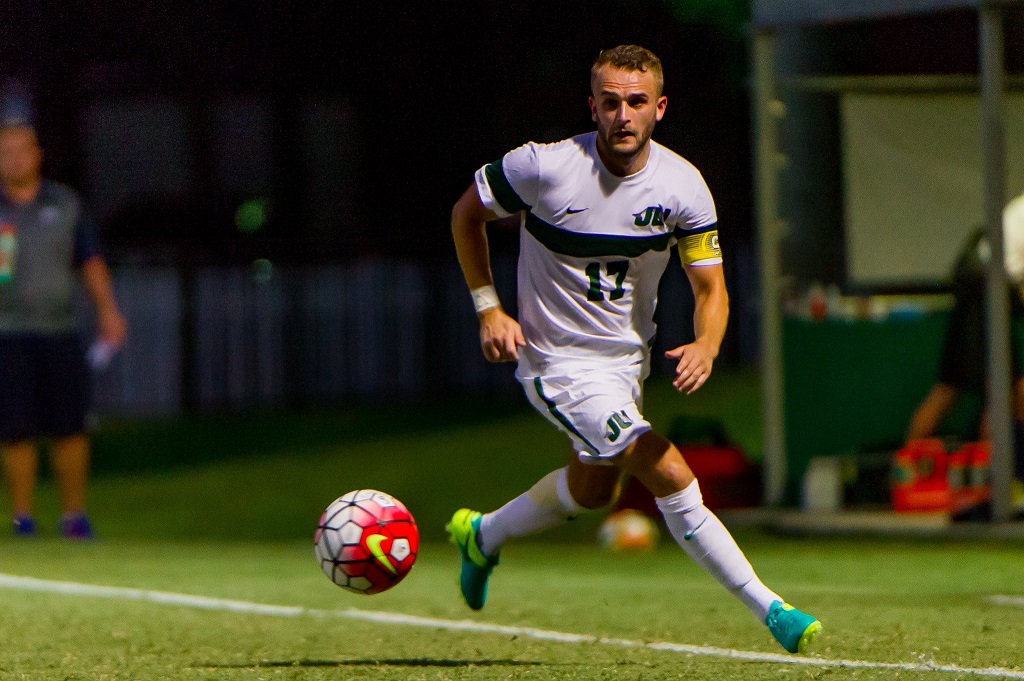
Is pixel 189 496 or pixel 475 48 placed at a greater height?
pixel 475 48

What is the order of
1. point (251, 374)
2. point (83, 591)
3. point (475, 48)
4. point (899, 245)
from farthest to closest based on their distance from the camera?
1. point (475, 48)
2. point (251, 374)
3. point (899, 245)
4. point (83, 591)

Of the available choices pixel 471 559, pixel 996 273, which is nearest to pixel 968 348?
pixel 996 273

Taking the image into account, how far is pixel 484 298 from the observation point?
6504 millimetres

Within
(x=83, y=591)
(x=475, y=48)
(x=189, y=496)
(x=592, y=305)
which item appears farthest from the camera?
(x=475, y=48)

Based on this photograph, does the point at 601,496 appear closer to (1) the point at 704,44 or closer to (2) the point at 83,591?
(2) the point at 83,591

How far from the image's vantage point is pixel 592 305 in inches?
257

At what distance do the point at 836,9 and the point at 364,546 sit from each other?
538 cm

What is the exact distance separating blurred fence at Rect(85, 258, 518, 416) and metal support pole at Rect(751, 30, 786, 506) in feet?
29.8

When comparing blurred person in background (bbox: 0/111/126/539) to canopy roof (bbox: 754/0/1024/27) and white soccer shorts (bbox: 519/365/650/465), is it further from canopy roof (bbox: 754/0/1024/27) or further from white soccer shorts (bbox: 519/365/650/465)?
white soccer shorts (bbox: 519/365/650/465)

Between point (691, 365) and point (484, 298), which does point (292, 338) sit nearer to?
point (484, 298)

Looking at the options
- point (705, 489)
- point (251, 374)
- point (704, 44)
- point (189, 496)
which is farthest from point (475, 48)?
point (705, 489)

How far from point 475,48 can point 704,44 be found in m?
2.61

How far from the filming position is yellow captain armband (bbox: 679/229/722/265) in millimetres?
6418

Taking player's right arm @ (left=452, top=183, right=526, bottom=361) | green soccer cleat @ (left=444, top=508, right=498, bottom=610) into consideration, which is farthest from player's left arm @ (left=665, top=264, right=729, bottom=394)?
green soccer cleat @ (left=444, top=508, right=498, bottom=610)
